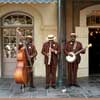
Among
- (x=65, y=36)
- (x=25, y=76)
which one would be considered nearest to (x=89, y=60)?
(x=65, y=36)

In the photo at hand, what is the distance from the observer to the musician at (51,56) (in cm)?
1375

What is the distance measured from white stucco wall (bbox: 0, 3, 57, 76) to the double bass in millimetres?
3325

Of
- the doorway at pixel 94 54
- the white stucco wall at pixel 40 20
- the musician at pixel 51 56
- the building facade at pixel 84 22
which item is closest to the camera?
the musician at pixel 51 56

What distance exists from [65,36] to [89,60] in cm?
185

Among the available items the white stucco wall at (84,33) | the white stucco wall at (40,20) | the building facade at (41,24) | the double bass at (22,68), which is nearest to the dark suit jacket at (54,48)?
the double bass at (22,68)

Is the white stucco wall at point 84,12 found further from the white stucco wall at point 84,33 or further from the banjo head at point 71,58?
the banjo head at point 71,58

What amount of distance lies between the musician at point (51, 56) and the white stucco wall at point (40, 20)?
2.73 meters

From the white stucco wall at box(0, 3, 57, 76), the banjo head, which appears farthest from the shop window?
the banjo head

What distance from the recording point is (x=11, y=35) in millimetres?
17109

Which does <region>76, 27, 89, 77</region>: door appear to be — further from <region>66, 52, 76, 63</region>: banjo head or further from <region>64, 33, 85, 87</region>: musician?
<region>66, 52, 76, 63</region>: banjo head

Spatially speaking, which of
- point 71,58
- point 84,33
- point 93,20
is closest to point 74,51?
point 71,58

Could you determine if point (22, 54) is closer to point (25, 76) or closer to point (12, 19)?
point (25, 76)

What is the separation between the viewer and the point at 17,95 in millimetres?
12766

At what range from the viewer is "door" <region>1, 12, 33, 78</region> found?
16938mm
